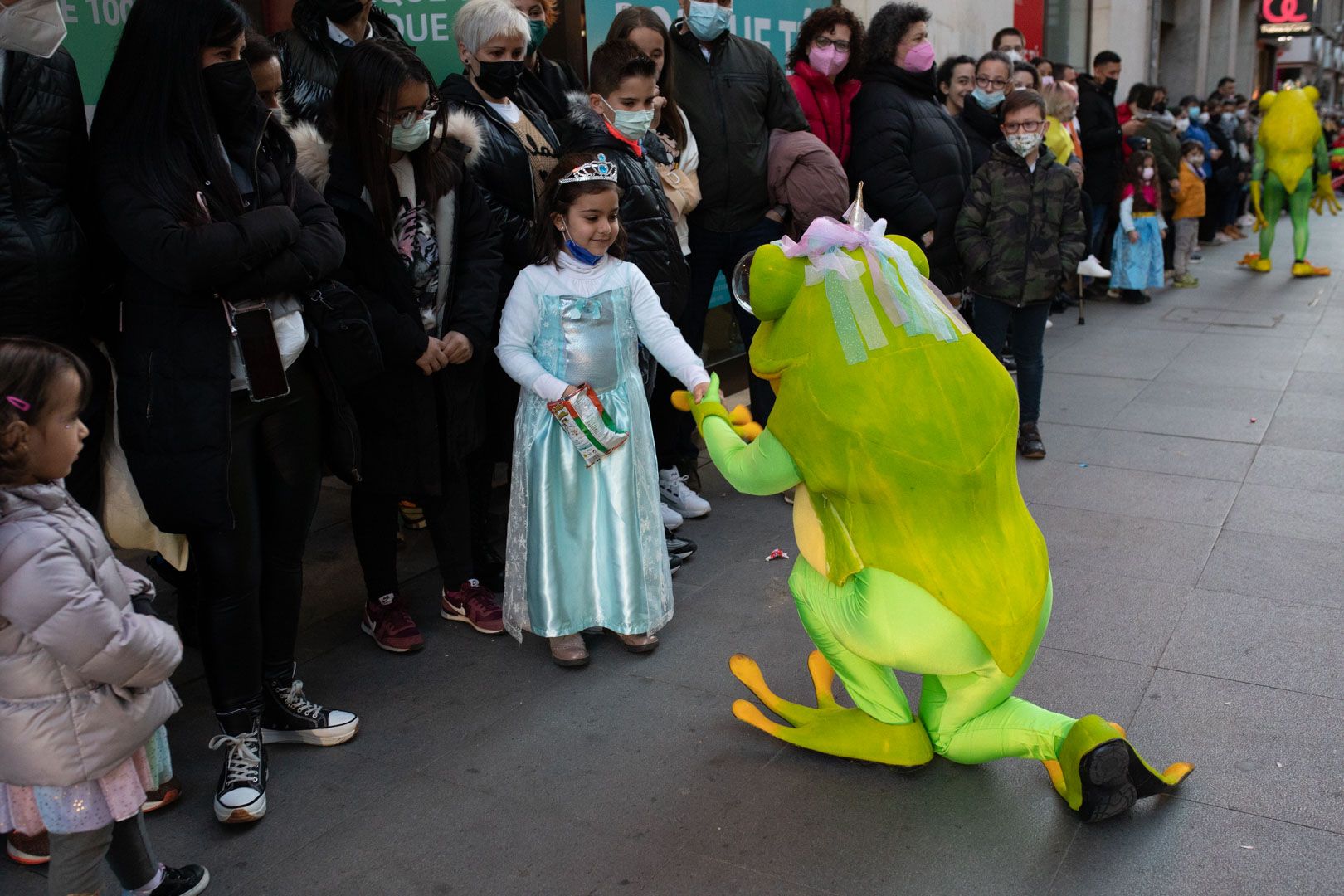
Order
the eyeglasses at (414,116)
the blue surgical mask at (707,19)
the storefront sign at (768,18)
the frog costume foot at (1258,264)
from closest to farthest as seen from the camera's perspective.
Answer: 1. the eyeglasses at (414,116)
2. the blue surgical mask at (707,19)
3. the storefront sign at (768,18)
4. the frog costume foot at (1258,264)

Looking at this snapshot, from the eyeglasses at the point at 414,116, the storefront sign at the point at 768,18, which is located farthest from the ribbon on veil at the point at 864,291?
the storefront sign at the point at 768,18

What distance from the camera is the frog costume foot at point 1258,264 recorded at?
12367 mm

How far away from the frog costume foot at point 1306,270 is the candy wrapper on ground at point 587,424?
33.4ft

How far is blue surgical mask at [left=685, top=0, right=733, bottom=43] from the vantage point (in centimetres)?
542

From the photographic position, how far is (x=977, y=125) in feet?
23.7

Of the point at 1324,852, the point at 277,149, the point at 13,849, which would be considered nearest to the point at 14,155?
the point at 277,149

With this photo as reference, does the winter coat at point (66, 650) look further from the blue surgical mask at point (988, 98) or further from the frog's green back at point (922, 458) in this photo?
the blue surgical mask at point (988, 98)

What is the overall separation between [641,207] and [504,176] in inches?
20.9

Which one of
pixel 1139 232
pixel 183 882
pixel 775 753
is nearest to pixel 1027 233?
pixel 775 753

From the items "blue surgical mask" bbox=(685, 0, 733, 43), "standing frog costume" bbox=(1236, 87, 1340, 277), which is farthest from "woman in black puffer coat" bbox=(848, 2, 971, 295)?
"standing frog costume" bbox=(1236, 87, 1340, 277)

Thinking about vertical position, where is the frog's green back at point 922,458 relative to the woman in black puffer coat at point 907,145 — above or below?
below

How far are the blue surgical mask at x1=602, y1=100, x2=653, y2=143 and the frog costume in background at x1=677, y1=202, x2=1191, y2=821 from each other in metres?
1.69

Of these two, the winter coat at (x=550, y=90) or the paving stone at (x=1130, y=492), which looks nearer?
the winter coat at (x=550, y=90)

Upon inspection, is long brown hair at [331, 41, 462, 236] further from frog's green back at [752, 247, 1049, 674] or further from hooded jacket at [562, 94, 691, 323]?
frog's green back at [752, 247, 1049, 674]
